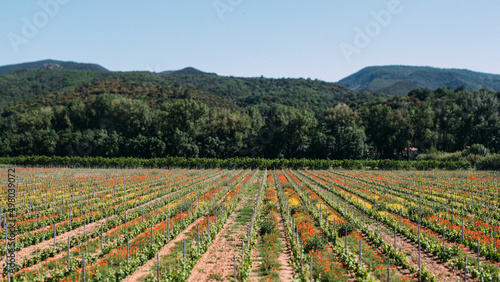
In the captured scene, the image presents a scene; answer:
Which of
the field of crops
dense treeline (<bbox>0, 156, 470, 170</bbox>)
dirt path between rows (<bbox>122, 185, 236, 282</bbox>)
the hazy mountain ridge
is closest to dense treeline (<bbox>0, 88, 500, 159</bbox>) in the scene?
dense treeline (<bbox>0, 156, 470, 170</bbox>)

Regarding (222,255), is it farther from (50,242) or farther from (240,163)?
(240,163)

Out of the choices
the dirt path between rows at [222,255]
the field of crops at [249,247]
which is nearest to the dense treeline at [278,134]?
the field of crops at [249,247]

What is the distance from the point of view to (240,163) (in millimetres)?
66812

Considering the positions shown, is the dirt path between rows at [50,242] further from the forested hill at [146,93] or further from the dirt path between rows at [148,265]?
the forested hill at [146,93]

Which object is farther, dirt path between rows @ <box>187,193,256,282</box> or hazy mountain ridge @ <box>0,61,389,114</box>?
hazy mountain ridge @ <box>0,61,389,114</box>

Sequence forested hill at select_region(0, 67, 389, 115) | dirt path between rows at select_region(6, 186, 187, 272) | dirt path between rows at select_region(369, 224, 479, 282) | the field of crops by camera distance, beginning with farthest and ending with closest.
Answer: forested hill at select_region(0, 67, 389, 115)
dirt path between rows at select_region(6, 186, 187, 272)
dirt path between rows at select_region(369, 224, 479, 282)
the field of crops

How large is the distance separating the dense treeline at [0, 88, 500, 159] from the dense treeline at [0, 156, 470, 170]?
690cm

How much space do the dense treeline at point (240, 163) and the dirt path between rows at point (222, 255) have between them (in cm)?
4590

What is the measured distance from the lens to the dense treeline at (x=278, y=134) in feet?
245

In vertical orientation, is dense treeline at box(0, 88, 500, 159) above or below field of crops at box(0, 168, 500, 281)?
above

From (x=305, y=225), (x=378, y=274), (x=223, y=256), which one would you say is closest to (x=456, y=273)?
(x=378, y=274)

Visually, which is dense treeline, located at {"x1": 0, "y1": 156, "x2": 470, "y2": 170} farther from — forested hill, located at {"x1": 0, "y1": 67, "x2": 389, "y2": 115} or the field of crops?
forested hill, located at {"x1": 0, "y1": 67, "x2": 389, "y2": 115}

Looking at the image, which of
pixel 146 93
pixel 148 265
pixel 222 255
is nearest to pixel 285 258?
pixel 222 255

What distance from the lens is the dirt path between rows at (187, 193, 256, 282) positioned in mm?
11664
